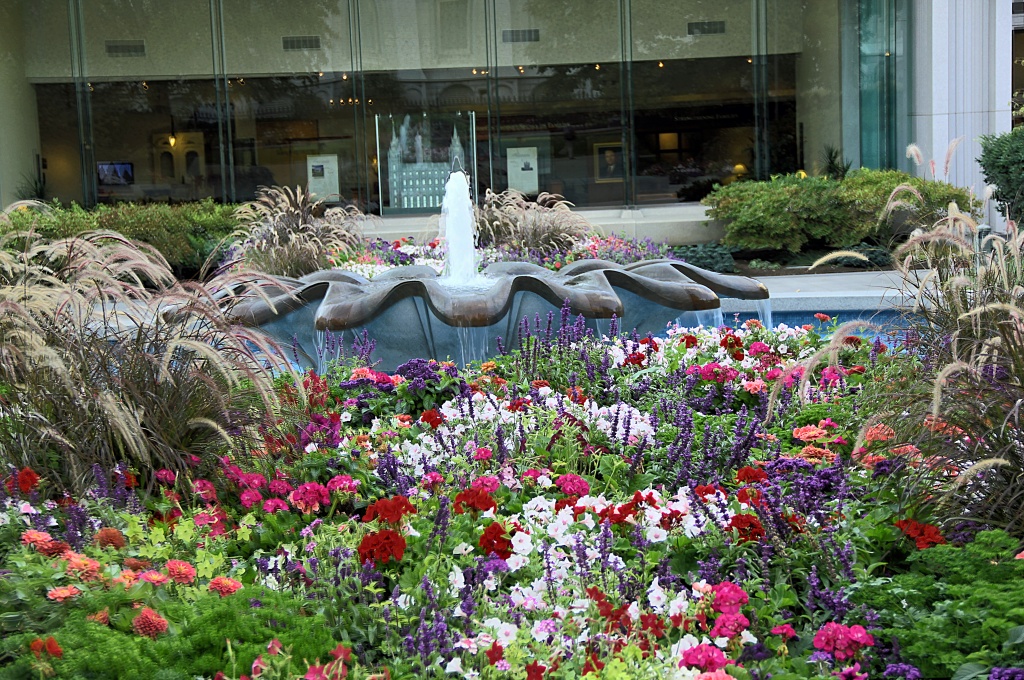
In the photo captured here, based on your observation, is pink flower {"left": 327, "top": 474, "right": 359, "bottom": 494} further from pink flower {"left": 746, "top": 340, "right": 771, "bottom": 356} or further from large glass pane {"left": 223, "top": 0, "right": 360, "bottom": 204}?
large glass pane {"left": 223, "top": 0, "right": 360, "bottom": 204}

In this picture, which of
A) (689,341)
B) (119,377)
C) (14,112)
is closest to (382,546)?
(119,377)

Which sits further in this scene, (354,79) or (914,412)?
(354,79)

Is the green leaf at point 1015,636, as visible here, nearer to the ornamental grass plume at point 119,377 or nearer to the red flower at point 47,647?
the red flower at point 47,647

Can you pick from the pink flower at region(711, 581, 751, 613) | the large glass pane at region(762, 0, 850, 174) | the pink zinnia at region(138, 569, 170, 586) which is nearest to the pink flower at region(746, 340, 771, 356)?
the pink flower at region(711, 581, 751, 613)

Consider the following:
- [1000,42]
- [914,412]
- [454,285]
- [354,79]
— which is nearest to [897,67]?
[1000,42]

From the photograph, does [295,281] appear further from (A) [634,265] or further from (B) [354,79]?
(B) [354,79]

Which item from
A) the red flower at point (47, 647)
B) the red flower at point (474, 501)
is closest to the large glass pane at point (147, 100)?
the red flower at point (474, 501)

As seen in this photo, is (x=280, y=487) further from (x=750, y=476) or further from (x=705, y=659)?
(x=705, y=659)

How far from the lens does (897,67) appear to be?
17.1 meters

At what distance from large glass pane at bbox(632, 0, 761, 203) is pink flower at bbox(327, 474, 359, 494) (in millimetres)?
14715

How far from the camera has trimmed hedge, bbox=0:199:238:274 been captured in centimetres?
1346

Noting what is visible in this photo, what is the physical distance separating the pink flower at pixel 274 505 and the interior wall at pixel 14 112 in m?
16.0

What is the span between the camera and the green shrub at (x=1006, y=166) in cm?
1344

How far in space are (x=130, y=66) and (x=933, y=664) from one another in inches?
704
